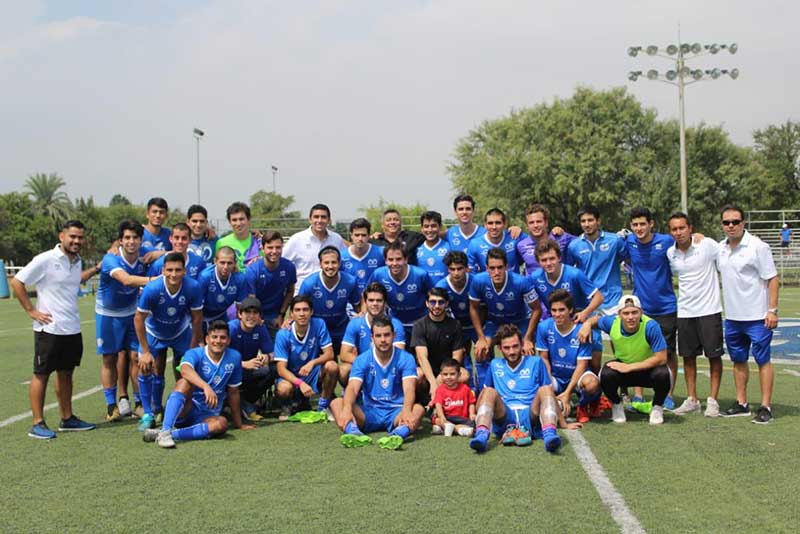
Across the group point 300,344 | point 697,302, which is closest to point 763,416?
point 697,302

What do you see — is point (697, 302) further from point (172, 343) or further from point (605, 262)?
point (172, 343)

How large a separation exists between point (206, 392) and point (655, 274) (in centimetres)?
426

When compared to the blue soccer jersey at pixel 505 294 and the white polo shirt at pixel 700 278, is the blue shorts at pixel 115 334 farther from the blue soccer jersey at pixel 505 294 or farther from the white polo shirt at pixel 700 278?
the white polo shirt at pixel 700 278

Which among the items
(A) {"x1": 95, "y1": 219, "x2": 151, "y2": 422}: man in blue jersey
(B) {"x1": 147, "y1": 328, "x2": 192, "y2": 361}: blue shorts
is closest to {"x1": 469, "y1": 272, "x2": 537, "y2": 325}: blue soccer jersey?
(B) {"x1": 147, "y1": 328, "x2": 192, "y2": 361}: blue shorts

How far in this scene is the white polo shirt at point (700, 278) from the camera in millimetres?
7086

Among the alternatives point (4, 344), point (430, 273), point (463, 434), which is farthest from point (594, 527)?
point (4, 344)

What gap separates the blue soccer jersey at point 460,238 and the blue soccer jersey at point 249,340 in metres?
2.18

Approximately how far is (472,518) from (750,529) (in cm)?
142

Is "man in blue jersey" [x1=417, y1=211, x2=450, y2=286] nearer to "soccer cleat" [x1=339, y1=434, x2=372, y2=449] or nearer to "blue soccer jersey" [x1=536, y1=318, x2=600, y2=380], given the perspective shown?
"blue soccer jersey" [x1=536, y1=318, x2=600, y2=380]

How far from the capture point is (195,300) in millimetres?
7121

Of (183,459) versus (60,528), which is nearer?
(60,528)

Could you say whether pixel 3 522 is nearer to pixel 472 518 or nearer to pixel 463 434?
pixel 472 518

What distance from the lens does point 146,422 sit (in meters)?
6.73

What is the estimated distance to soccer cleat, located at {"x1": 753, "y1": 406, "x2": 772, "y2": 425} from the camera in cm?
652
